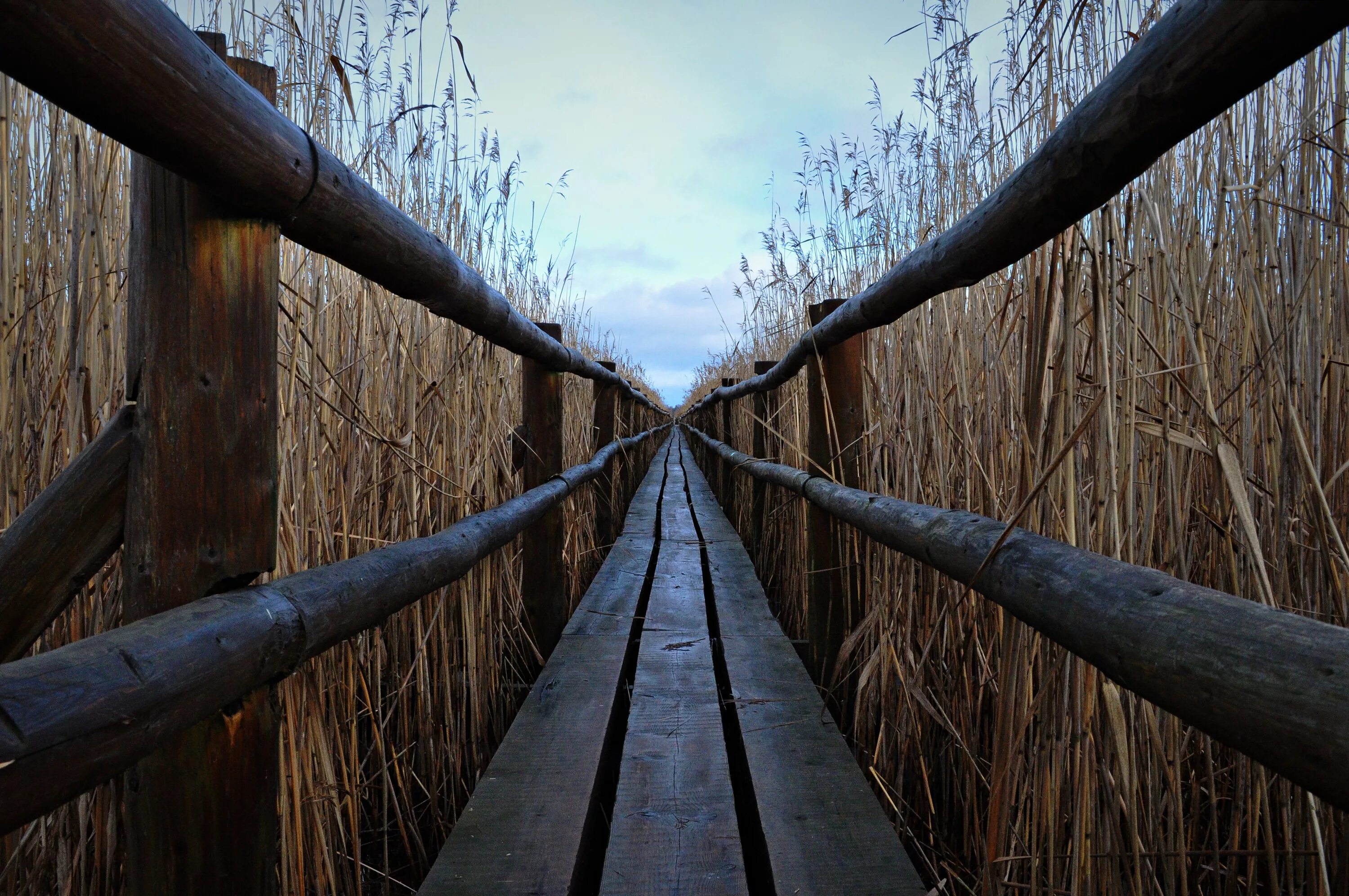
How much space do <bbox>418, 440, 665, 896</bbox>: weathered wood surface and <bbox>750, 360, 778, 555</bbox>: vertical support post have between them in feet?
4.69

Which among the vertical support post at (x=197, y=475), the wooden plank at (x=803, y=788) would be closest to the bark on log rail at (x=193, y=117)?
the vertical support post at (x=197, y=475)

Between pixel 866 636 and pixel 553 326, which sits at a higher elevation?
pixel 553 326

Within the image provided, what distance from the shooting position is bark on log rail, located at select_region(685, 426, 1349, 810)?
0.43 metres

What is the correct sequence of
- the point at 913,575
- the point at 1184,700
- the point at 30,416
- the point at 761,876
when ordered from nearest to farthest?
1. the point at 1184,700
2. the point at 30,416
3. the point at 761,876
4. the point at 913,575

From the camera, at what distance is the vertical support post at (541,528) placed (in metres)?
2.40

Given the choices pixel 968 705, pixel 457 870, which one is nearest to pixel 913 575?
pixel 968 705

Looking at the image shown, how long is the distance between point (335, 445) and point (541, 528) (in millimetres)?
1118

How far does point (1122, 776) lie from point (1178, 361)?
2.90ft

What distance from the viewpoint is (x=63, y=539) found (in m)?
0.66

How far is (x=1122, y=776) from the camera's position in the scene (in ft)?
2.88

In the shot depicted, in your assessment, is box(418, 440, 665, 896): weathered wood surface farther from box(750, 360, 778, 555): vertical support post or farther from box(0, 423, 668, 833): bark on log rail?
box(750, 360, 778, 555): vertical support post

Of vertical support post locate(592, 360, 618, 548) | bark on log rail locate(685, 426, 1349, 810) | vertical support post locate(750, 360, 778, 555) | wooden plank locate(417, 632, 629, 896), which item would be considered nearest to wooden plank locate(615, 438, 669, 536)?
vertical support post locate(592, 360, 618, 548)

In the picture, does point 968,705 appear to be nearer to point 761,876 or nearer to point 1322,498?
point 761,876

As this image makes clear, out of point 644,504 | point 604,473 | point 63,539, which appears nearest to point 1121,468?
point 63,539
